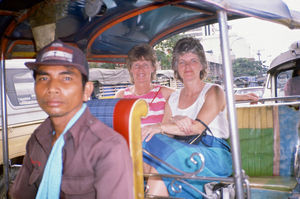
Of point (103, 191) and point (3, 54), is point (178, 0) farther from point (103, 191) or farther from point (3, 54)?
point (3, 54)

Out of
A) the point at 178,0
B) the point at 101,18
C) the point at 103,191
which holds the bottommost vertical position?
the point at 103,191

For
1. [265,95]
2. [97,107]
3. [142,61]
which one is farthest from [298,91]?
[97,107]

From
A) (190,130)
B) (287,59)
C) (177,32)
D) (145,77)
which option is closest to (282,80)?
(287,59)

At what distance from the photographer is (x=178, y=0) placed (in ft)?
5.13

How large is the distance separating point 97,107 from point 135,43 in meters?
1.65

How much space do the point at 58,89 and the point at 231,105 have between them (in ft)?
3.06

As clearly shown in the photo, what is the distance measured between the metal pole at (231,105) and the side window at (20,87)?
3977 mm

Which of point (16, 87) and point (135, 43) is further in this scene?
point (16, 87)

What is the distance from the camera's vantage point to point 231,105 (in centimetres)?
150

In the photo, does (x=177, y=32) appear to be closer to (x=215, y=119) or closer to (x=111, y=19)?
(x=111, y=19)

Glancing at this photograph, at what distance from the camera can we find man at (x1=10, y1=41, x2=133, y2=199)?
1.23 m

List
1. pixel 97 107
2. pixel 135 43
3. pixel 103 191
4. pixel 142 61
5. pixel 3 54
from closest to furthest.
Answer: pixel 103 191
pixel 97 107
pixel 3 54
pixel 142 61
pixel 135 43

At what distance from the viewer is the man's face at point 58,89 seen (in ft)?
4.24

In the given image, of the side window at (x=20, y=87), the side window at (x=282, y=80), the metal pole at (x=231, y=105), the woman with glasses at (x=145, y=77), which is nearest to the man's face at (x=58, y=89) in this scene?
the metal pole at (x=231, y=105)
